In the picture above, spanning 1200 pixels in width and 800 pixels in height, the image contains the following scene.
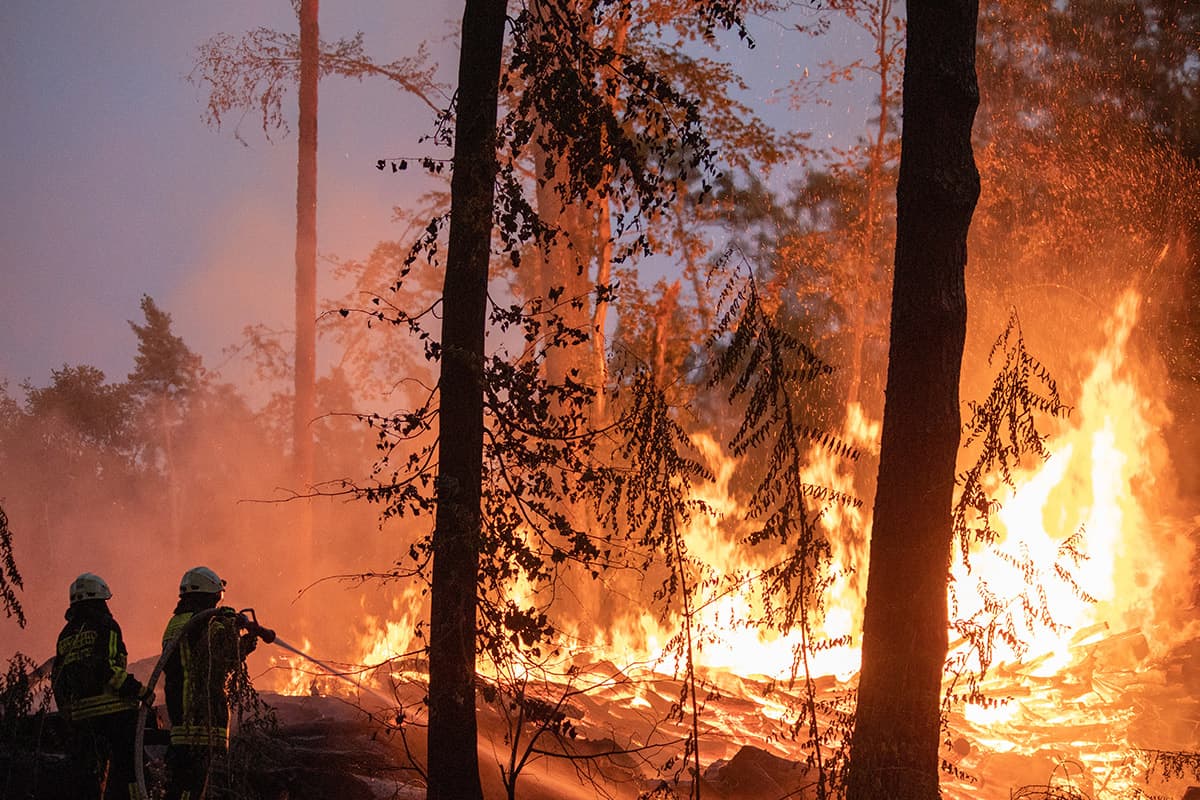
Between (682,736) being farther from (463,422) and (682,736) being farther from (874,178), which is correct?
(874,178)

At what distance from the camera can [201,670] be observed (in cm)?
712

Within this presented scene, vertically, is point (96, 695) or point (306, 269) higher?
point (306, 269)

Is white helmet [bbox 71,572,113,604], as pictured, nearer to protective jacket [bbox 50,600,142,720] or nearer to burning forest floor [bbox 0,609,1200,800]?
protective jacket [bbox 50,600,142,720]

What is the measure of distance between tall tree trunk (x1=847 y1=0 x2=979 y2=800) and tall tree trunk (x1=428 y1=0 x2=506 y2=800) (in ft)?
8.02

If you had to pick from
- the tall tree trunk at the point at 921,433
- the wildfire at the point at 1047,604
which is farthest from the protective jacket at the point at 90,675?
the wildfire at the point at 1047,604

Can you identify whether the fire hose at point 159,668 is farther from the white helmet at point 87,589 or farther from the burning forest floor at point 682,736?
the white helmet at point 87,589

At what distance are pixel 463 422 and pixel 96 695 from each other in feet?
11.4

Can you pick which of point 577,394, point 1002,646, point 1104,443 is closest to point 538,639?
point 577,394

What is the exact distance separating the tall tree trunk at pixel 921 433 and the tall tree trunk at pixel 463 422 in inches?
96.3

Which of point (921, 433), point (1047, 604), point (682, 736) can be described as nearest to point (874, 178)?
point (1047, 604)

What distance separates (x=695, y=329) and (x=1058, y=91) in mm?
11599

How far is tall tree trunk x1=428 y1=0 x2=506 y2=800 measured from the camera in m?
6.64

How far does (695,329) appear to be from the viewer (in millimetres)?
21703

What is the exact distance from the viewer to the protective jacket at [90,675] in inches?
298
